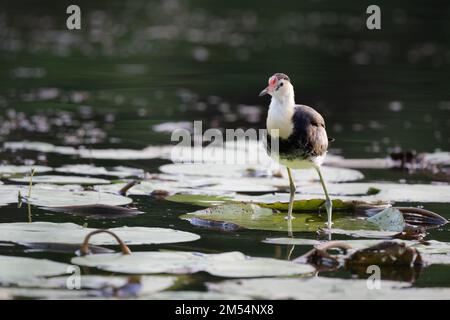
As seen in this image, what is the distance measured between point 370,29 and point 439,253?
16.5 metres

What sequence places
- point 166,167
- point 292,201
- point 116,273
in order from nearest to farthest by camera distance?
point 116,273 < point 292,201 < point 166,167

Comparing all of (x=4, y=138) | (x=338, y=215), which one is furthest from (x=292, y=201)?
(x=4, y=138)

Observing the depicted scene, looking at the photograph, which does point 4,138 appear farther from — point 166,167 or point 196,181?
point 196,181

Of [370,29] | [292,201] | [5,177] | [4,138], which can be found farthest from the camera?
[370,29]

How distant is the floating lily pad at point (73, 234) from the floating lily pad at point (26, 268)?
1.83 feet

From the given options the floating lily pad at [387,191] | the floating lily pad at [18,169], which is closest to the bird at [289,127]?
the floating lily pad at [387,191]

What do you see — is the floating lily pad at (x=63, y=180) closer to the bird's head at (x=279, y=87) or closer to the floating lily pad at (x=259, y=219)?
the floating lily pad at (x=259, y=219)

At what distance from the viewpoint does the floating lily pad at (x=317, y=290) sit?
5129mm

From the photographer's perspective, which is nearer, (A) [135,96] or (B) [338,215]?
(B) [338,215]

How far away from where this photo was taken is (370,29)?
22.2 meters

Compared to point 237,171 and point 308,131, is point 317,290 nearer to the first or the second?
point 308,131

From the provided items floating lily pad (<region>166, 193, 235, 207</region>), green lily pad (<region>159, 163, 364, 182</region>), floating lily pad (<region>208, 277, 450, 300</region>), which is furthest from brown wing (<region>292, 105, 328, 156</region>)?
green lily pad (<region>159, 163, 364, 182</region>)

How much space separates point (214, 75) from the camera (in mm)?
16766

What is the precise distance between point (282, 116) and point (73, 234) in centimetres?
187
